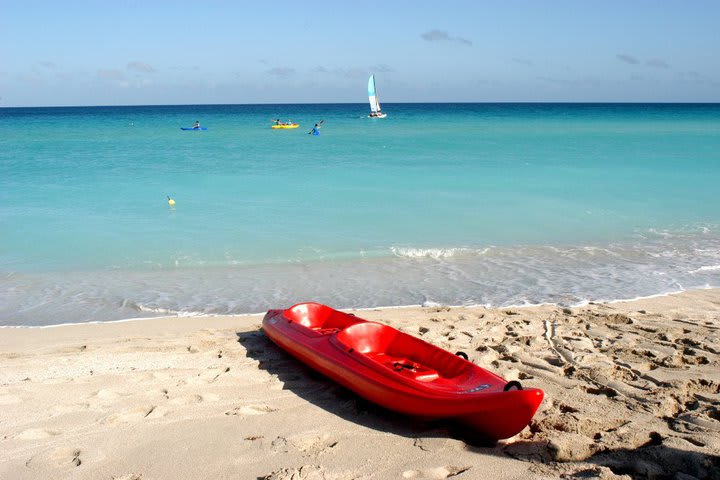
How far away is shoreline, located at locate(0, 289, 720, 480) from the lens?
13.2ft

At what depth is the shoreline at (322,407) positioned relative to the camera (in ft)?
13.2

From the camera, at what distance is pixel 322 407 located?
496 cm

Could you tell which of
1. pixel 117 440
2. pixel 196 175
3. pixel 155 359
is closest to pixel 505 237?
pixel 155 359

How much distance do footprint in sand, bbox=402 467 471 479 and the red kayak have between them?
0.45 meters

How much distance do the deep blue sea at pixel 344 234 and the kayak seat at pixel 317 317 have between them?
1441mm

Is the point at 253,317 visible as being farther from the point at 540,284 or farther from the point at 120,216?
the point at 120,216

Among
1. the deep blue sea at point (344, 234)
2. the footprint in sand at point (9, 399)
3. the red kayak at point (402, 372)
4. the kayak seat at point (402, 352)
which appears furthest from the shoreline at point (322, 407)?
the deep blue sea at point (344, 234)

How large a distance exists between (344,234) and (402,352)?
6.46 m

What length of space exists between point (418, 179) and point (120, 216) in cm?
939

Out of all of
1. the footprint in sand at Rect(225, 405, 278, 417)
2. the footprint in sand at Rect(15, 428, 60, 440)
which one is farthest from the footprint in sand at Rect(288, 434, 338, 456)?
the footprint in sand at Rect(15, 428, 60, 440)

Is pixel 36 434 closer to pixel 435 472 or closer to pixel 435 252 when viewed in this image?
pixel 435 472

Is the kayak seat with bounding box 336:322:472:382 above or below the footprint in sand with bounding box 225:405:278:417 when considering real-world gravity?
A: above

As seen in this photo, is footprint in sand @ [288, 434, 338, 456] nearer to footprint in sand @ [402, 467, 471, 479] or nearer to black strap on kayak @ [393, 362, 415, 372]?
footprint in sand @ [402, 467, 471, 479]

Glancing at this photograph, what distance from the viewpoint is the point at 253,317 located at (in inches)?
298
